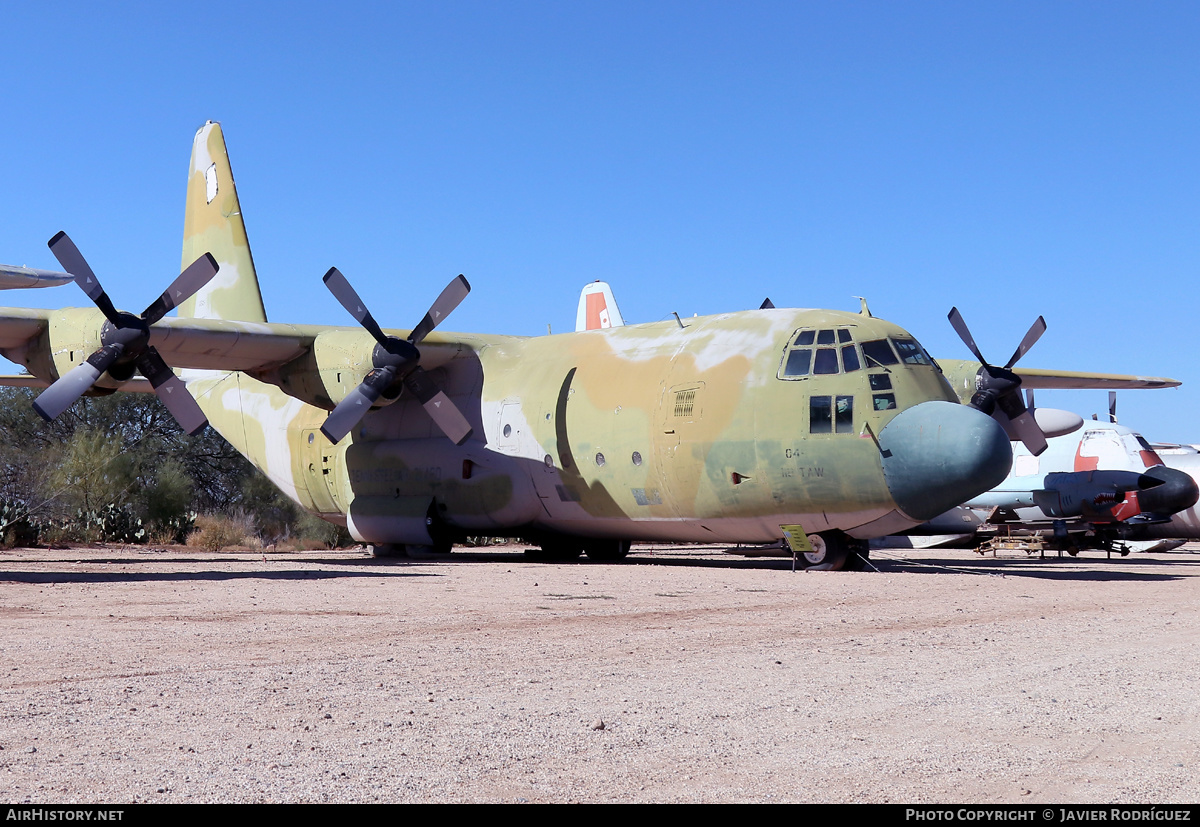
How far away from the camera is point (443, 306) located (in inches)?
793

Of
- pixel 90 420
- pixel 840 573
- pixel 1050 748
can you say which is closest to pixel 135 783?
pixel 1050 748

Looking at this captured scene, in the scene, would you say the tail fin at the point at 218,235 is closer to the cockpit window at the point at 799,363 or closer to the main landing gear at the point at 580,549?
the main landing gear at the point at 580,549

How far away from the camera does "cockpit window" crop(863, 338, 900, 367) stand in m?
16.3

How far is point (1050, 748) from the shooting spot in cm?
495

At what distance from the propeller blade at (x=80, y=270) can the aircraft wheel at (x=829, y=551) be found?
36.4ft

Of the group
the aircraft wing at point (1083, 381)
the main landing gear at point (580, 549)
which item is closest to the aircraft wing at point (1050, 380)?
the aircraft wing at point (1083, 381)

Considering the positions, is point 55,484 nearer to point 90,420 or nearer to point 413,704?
point 90,420

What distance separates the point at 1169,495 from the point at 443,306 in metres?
16.2

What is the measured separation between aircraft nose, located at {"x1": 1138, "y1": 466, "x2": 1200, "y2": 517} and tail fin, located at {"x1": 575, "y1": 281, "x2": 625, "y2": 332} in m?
12.8

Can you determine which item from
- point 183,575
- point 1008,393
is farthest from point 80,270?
point 1008,393

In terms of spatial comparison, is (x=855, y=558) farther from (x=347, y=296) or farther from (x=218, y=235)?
(x=218, y=235)

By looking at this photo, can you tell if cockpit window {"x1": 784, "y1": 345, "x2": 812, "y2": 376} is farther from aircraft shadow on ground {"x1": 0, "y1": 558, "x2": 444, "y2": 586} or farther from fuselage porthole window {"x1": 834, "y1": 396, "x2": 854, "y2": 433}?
aircraft shadow on ground {"x1": 0, "y1": 558, "x2": 444, "y2": 586}

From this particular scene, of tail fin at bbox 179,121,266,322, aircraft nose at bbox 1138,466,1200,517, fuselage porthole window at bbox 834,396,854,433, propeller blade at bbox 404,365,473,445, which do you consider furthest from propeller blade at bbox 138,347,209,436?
aircraft nose at bbox 1138,466,1200,517

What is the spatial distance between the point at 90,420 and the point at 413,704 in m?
40.7
